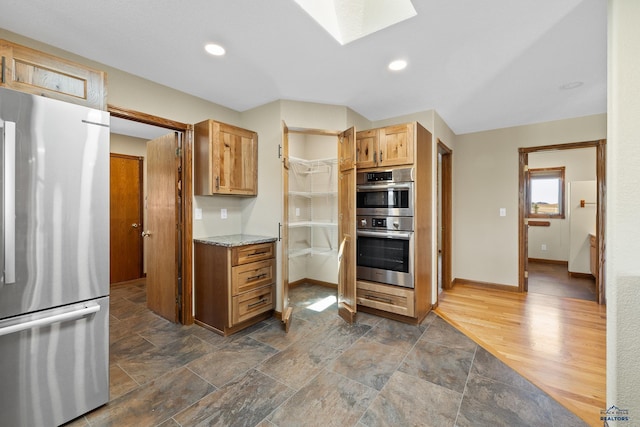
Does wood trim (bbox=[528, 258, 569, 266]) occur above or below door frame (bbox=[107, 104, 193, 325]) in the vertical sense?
below

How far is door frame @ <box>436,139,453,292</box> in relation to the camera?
421 centimetres

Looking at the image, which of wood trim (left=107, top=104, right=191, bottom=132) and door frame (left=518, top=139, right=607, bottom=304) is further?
door frame (left=518, top=139, right=607, bottom=304)

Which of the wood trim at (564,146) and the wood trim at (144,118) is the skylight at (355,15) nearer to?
the wood trim at (144,118)

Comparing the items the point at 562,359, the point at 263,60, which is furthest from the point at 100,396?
the point at 562,359

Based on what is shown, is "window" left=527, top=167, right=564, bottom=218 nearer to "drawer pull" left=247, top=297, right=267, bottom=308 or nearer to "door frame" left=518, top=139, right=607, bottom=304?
"door frame" left=518, top=139, right=607, bottom=304

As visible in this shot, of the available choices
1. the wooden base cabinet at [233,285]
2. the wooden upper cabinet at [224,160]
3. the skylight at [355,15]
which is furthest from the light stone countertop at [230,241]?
the skylight at [355,15]

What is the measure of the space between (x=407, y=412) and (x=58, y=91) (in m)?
2.85

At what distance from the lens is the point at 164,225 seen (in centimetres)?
306

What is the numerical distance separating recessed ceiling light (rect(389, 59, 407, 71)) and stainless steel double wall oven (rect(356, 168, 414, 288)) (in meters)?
0.98

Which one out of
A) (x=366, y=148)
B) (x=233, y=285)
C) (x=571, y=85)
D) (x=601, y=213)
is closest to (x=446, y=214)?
(x=601, y=213)

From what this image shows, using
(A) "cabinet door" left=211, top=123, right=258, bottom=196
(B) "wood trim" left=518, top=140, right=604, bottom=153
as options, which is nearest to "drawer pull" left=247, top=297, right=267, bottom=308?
(A) "cabinet door" left=211, top=123, right=258, bottom=196

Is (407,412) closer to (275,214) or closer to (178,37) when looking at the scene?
(275,214)

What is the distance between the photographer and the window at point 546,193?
6.02 meters

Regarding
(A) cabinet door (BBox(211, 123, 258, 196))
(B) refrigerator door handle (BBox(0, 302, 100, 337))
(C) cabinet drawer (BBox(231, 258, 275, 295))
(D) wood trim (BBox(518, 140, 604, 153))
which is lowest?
(C) cabinet drawer (BBox(231, 258, 275, 295))
